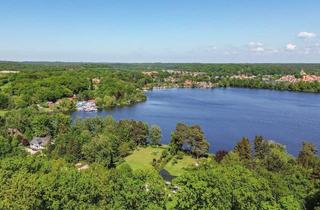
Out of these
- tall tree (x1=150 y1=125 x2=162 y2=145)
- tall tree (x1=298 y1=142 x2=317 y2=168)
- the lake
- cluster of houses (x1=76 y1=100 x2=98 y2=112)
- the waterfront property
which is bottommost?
cluster of houses (x1=76 y1=100 x2=98 y2=112)

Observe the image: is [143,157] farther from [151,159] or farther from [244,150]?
[244,150]

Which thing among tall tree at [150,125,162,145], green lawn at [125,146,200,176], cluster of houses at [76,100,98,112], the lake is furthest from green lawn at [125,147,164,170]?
cluster of houses at [76,100,98,112]

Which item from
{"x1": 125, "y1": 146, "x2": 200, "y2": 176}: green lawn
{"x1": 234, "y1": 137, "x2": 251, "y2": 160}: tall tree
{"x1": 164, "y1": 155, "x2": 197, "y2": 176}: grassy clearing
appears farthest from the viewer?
{"x1": 125, "y1": 146, "x2": 200, "y2": 176}: green lawn

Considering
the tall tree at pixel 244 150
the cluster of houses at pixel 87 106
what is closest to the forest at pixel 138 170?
the tall tree at pixel 244 150

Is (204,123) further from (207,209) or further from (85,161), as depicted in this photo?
(207,209)

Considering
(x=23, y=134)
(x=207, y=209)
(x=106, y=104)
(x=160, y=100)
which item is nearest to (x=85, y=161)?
(x=23, y=134)

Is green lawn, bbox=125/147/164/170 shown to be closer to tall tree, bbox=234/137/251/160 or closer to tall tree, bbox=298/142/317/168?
tall tree, bbox=234/137/251/160
